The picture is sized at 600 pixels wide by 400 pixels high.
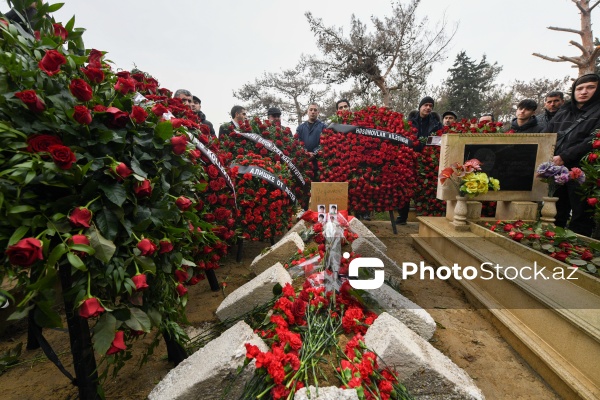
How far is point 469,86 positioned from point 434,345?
27.2 metres

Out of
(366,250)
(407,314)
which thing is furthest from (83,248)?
(366,250)

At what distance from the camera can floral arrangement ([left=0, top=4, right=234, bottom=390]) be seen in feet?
3.48

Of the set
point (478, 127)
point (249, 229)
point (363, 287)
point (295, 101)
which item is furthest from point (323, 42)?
point (363, 287)

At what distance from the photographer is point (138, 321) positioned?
1.26 metres

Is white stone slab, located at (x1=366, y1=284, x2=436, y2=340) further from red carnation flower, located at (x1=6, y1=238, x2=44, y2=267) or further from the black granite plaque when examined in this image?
the black granite plaque

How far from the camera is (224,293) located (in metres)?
2.95

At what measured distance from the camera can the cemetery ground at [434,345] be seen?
5.81ft

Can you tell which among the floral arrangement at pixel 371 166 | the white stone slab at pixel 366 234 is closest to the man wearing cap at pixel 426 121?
the floral arrangement at pixel 371 166

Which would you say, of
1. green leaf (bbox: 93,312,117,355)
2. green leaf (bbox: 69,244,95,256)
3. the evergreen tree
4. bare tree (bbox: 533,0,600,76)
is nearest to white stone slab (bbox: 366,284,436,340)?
green leaf (bbox: 93,312,117,355)

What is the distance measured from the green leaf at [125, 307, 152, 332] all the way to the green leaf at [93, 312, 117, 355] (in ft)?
0.23

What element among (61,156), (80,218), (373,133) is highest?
(373,133)

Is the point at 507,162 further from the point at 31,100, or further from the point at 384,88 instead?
the point at 384,88

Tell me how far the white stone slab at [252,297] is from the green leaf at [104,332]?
117 cm

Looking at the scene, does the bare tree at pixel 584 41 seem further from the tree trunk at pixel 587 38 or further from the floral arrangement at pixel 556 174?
the floral arrangement at pixel 556 174
